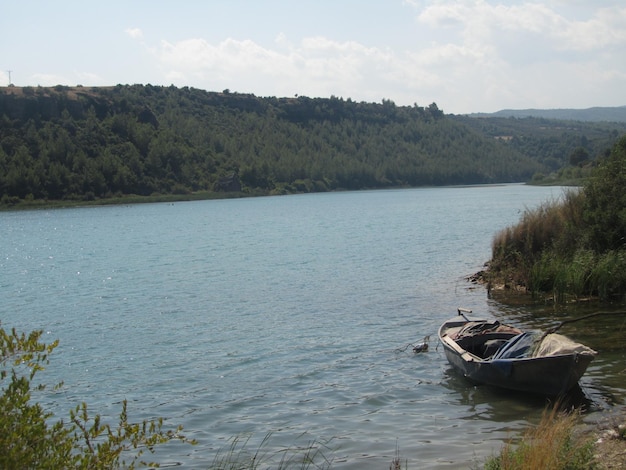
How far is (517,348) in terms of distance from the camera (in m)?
13.6

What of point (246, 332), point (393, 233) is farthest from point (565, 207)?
point (393, 233)

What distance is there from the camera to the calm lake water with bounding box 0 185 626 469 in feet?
39.7

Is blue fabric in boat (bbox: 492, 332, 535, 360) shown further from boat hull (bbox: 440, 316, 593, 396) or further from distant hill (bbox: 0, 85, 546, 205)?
distant hill (bbox: 0, 85, 546, 205)

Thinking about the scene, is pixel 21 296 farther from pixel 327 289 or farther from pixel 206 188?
pixel 206 188

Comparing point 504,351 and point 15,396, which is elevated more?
point 15,396

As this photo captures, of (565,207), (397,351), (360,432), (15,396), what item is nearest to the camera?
(15,396)

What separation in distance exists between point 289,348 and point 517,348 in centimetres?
678

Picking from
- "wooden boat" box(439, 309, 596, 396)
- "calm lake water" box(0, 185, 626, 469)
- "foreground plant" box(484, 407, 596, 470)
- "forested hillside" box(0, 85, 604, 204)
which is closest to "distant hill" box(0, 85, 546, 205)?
"forested hillside" box(0, 85, 604, 204)

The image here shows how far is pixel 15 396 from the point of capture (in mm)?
6543

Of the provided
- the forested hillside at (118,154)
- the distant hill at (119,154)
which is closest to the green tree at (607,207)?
the forested hillside at (118,154)

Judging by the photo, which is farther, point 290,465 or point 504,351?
point 504,351

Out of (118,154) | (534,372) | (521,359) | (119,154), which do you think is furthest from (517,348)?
(119,154)

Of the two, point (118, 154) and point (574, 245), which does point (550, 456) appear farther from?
point (118, 154)

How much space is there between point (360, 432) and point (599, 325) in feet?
31.7
